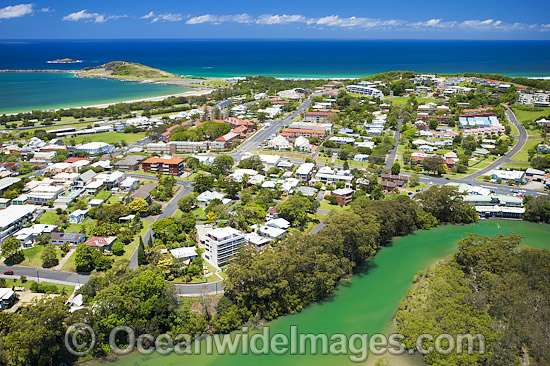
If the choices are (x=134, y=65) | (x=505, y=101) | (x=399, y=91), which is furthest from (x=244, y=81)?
(x=505, y=101)

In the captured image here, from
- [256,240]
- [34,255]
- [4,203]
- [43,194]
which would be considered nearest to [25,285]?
[34,255]

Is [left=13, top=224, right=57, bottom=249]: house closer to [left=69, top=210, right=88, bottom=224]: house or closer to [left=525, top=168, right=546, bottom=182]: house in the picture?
[left=69, top=210, right=88, bottom=224]: house

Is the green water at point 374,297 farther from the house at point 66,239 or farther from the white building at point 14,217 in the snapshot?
the white building at point 14,217

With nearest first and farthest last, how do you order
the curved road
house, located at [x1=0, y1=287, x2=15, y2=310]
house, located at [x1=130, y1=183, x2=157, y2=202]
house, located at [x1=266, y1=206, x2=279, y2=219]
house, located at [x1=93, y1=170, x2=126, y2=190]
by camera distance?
house, located at [x1=0, y1=287, x2=15, y2=310] < house, located at [x1=266, y1=206, x2=279, y2=219] < house, located at [x1=130, y1=183, x2=157, y2=202] < house, located at [x1=93, y1=170, x2=126, y2=190] < the curved road

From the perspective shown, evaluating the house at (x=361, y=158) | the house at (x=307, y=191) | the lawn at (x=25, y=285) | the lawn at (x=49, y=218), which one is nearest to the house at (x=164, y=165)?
the lawn at (x=49, y=218)

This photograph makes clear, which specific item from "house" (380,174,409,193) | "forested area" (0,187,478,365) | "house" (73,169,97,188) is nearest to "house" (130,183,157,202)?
"house" (73,169,97,188)

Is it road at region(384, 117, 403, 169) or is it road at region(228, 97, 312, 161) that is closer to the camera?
road at region(384, 117, 403, 169)

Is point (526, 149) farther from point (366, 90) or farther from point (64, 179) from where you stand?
point (64, 179)
